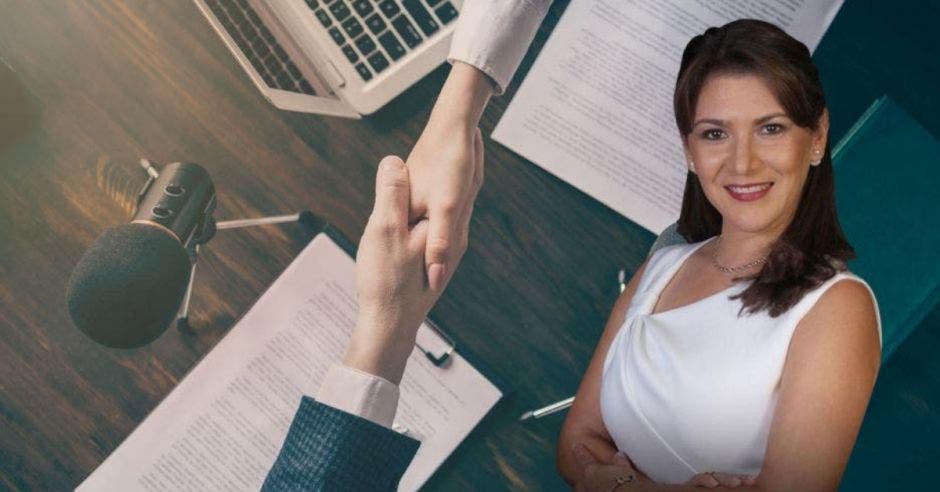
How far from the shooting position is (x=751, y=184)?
3.59 feet

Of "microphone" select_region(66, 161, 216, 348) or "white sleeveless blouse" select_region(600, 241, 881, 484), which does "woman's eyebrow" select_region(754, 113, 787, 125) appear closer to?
"white sleeveless blouse" select_region(600, 241, 881, 484)

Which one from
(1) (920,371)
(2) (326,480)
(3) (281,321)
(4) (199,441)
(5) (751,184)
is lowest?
(4) (199,441)

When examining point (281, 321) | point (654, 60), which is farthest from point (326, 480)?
point (654, 60)

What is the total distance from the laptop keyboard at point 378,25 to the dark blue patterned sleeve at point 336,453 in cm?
53

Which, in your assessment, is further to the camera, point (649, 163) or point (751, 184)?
point (649, 163)

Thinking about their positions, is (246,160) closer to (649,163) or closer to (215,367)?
(215,367)

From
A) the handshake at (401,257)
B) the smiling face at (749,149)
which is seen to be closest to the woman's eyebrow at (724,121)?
the smiling face at (749,149)

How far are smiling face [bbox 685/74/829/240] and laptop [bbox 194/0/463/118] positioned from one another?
393 mm

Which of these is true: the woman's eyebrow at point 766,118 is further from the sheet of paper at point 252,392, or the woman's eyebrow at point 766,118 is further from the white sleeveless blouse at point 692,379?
the sheet of paper at point 252,392

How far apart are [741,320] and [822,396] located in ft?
0.59

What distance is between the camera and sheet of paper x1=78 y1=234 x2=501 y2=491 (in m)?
1.21

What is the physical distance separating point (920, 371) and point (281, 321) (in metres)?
0.95

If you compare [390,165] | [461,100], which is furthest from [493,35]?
[390,165]

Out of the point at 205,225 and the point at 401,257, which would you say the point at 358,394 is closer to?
the point at 401,257
